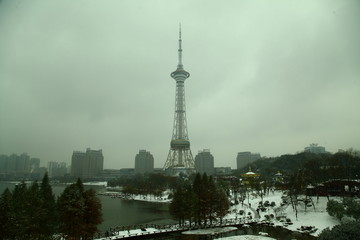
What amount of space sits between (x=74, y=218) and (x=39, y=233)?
3.48 meters

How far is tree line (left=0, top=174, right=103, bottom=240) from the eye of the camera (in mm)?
22906

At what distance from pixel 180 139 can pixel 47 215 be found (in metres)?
87.0

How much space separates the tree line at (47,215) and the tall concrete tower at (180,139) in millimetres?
85880

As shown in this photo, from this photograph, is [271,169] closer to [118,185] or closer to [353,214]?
[118,185]

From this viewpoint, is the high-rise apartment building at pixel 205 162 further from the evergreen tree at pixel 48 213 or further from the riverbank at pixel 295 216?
the evergreen tree at pixel 48 213

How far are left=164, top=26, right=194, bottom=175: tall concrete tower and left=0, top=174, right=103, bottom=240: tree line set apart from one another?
3381 inches

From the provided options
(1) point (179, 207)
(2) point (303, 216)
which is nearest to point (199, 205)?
(1) point (179, 207)

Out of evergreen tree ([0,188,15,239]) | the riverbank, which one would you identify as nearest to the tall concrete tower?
the riverbank

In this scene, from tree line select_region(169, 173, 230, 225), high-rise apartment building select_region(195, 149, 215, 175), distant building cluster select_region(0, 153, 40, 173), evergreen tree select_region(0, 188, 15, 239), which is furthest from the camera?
high-rise apartment building select_region(195, 149, 215, 175)

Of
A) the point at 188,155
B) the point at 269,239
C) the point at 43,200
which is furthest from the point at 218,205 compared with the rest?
the point at 188,155

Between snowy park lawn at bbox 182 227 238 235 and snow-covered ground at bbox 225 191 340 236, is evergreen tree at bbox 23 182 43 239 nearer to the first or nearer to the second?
snowy park lawn at bbox 182 227 238 235

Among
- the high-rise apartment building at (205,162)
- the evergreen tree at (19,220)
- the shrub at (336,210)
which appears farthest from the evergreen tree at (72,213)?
A: the high-rise apartment building at (205,162)

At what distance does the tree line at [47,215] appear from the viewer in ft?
75.2

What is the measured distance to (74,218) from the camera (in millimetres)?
24734
